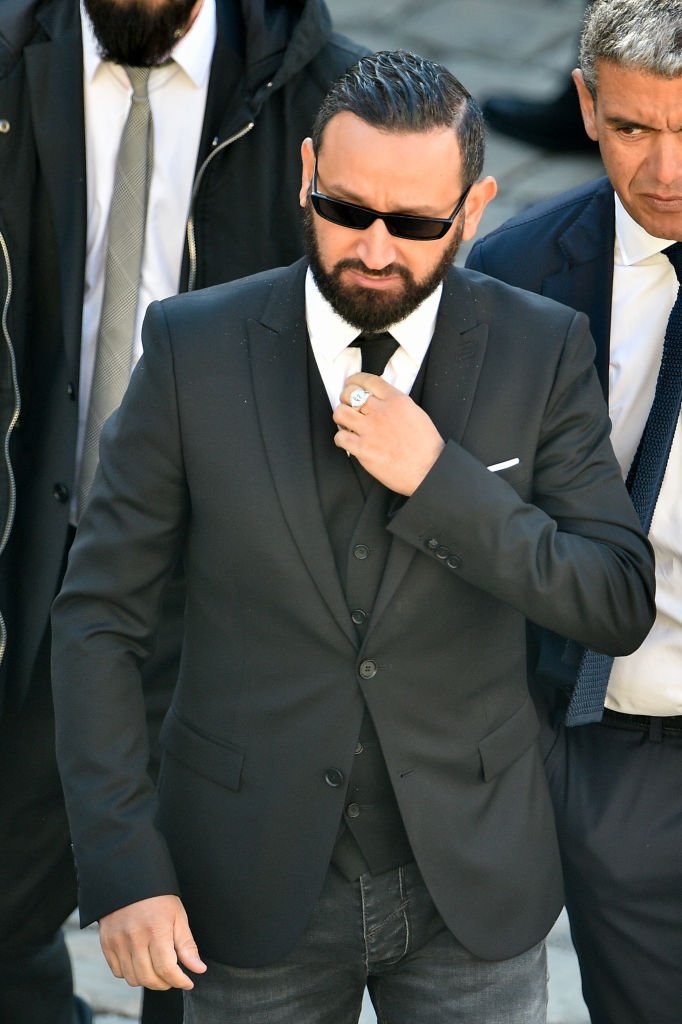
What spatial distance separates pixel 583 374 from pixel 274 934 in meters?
0.94

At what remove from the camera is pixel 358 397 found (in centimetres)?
250

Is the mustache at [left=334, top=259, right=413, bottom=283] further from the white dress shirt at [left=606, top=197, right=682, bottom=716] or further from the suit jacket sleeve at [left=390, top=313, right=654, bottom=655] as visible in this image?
the white dress shirt at [left=606, top=197, right=682, bottom=716]

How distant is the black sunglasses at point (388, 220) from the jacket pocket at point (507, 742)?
734mm

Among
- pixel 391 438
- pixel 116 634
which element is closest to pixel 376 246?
pixel 391 438

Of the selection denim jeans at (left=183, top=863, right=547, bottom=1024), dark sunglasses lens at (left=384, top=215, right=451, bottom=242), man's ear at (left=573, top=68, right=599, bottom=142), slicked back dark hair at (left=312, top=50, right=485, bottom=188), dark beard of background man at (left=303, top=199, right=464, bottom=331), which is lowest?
denim jeans at (left=183, top=863, right=547, bottom=1024)

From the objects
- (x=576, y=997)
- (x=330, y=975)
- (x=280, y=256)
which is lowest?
(x=576, y=997)

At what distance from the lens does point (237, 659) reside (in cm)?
259

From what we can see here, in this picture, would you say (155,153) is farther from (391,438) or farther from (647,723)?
(647,723)

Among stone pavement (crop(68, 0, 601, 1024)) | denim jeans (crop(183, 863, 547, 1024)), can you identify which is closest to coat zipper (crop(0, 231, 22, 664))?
denim jeans (crop(183, 863, 547, 1024))

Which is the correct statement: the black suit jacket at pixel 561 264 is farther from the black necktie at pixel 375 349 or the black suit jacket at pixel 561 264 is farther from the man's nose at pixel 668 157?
the black necktie at pixel 375 349

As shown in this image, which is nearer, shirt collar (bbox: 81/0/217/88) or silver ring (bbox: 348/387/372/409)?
silver ring (bbox: 348/387/372/409)

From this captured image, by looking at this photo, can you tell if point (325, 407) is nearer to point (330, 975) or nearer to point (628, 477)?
point (628, 477)

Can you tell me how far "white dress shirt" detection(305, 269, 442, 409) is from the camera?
2578 millimetres

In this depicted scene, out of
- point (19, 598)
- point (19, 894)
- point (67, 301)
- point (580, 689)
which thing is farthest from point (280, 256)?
point (19, 894)
